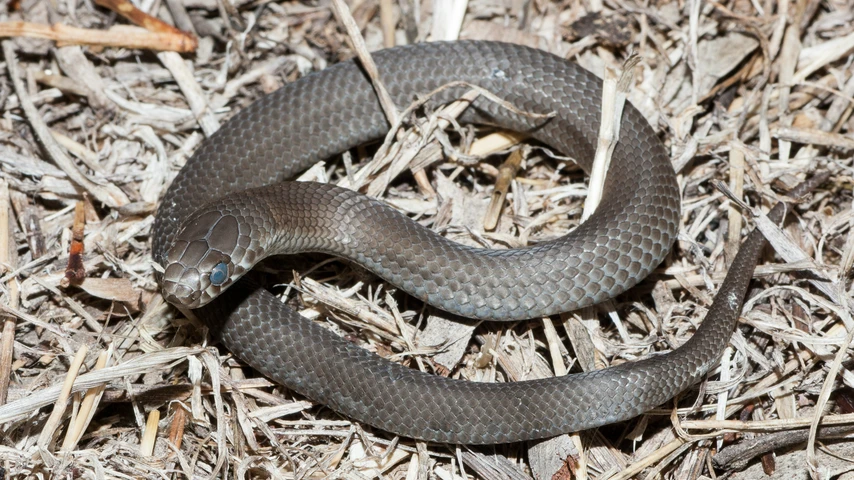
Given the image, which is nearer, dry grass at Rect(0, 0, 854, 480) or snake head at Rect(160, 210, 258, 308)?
snake head at Rect(160, 210, 258, 308)

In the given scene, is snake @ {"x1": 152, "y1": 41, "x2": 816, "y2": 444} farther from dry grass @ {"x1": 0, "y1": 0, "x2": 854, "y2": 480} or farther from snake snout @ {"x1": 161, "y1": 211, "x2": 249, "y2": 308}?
dry grass @ {"x1": 0, "y1": 0, "x2": 854, "y2": 480}

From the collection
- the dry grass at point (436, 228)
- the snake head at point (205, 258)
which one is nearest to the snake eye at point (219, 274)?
the snake head at point (205, 258)

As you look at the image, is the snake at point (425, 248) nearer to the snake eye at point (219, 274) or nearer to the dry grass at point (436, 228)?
the snake eye at point (219, 274)

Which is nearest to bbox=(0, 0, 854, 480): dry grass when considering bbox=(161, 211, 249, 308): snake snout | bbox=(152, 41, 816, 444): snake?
bbox=(152, 41, 816, 444): snake

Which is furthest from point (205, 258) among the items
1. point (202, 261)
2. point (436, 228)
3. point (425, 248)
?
point (436, 228)

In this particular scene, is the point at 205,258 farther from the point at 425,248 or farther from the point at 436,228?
the point at 436,228

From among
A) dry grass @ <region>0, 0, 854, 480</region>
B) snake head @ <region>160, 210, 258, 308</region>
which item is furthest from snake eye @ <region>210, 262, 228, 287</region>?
dry grass @ <region>0, 0, 854, 480</region>

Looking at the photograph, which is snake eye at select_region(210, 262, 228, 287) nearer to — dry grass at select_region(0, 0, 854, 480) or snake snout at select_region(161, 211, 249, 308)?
snake snout at select_region(161, 211, 249, 308)
